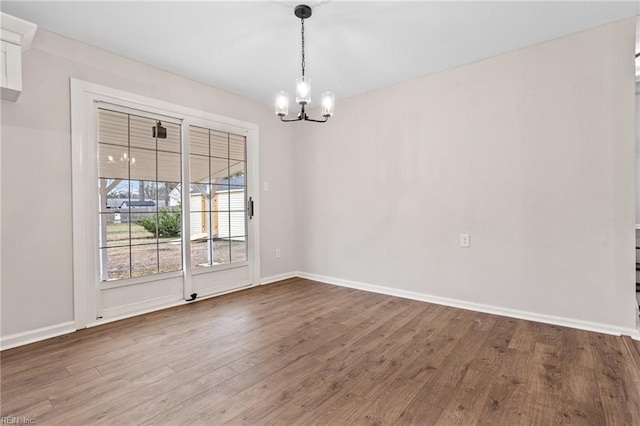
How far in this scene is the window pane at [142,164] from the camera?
10.7 ft

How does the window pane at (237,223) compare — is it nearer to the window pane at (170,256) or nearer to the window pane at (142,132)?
the window pane at (170,256)

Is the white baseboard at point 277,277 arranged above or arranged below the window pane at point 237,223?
below

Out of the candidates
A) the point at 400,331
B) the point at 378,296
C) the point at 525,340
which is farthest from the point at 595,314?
the point at 378,296

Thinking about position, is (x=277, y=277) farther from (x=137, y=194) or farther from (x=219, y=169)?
(x=137, y=194)

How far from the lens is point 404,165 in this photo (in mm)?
3781

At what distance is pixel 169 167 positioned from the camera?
352cm

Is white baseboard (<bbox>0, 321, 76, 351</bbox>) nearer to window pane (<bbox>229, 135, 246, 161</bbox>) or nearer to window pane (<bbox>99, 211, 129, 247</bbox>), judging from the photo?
→ window pane (<bbox>99, 211, 129, 247</bbox>)

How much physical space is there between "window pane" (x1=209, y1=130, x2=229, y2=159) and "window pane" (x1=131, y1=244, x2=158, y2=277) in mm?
1350

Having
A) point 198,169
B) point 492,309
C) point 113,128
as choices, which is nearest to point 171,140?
point 198,169

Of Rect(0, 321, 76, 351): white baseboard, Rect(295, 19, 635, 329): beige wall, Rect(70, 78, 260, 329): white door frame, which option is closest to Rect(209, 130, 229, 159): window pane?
Rect(70, 78, 260, 329): white door frame

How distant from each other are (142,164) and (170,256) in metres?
1.06

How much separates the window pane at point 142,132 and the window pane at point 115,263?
3.62ft

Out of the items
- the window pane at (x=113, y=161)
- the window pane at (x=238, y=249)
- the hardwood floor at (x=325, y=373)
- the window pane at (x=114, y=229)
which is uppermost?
the window pane at (x=113, y=161)

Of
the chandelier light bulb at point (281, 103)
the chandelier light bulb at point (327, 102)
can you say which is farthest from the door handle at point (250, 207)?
the chandelier light bulb at point (327, 102)
